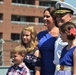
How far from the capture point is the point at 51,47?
4.70 meters

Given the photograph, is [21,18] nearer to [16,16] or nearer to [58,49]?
[16,16]

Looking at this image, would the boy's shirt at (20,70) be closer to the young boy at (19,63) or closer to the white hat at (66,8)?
the young boy at (19,63)

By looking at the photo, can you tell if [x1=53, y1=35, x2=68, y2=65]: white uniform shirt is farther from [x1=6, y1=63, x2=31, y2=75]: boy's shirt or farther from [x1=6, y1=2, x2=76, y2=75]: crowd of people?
[x1=6, y1=63, x2=31, y2=75]: boy's shirt

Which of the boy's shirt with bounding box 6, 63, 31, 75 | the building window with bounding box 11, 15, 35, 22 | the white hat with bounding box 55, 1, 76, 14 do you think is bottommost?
the building window with bounding box 11, 15, 35, 22

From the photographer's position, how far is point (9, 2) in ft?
147

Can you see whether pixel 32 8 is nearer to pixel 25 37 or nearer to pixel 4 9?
pixel 4 9

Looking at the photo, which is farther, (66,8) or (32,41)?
(32,41)

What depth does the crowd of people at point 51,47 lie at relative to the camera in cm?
418

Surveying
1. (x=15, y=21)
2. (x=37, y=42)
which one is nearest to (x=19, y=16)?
(x=15, y=21)

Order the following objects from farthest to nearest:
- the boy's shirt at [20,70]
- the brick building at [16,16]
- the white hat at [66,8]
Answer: the brick building at [16,16] < the boy's shirt at [20,70] < the white hat at [66,8]

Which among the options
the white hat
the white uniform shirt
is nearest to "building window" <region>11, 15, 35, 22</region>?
the white hat

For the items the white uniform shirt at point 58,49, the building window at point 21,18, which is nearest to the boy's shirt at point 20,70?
the white uniform shirt at point 58,49

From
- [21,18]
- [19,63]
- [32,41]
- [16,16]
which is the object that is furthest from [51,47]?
[21,18]

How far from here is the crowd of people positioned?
418cm
